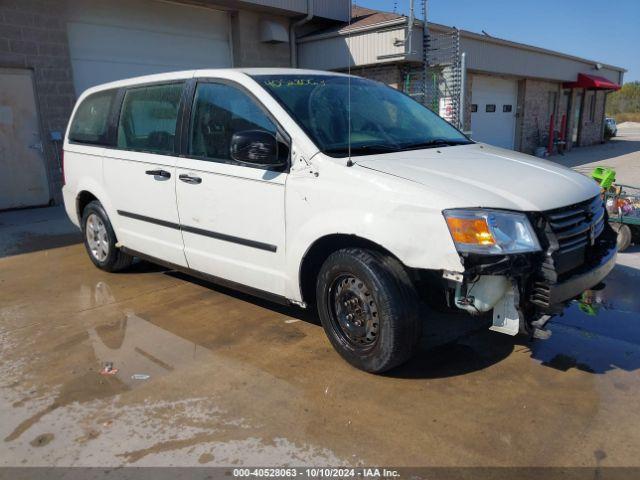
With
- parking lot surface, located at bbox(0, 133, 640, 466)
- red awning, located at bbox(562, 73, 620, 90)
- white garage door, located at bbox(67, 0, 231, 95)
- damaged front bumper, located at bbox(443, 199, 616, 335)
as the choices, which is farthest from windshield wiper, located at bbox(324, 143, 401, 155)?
red awning, located at bbox(562, 73, 620, 90)

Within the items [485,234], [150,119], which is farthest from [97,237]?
[485,234]

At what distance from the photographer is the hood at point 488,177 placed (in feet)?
9.57

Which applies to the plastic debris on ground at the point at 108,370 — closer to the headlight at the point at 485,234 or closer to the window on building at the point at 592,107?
the headlight at the point at 485,234

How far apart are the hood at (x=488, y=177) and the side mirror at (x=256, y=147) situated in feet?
1.80

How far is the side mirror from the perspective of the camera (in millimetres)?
3387

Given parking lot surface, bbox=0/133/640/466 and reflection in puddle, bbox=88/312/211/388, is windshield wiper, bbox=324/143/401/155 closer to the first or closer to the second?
parking lot surface, bbox=0/133/640/466

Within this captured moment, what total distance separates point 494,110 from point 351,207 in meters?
16.4

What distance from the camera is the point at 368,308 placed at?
125 inches

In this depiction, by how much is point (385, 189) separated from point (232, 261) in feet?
4.76

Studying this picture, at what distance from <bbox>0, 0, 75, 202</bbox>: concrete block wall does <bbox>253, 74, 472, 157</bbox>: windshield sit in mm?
7604

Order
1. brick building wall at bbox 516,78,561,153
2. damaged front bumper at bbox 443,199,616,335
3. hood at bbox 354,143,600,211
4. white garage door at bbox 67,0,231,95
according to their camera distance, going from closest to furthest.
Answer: damaged front bumper at bbox 443,199,616,335 → hood at bbox 354,143,600,211 → white garage door at bbox 67,0,231,95 → brick building wall at bbox 516,78,561,153

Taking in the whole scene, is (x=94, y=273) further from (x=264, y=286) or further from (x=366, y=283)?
(x=366, y=283)

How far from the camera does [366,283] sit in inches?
122

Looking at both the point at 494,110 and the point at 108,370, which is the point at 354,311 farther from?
the point at 494,110
